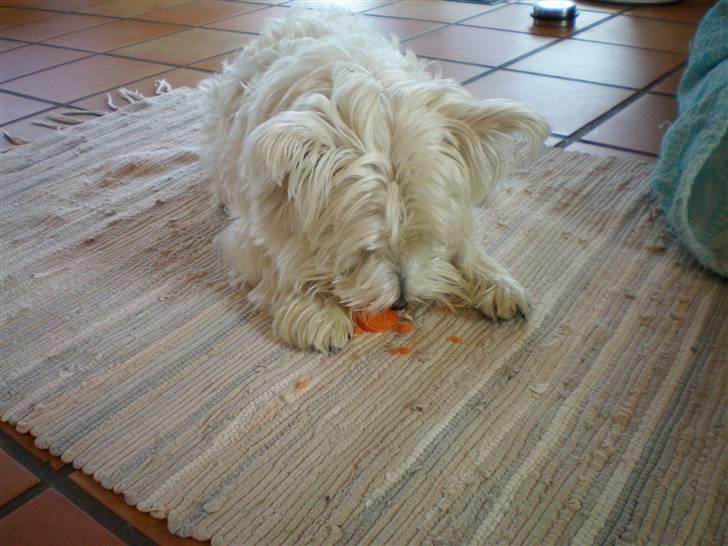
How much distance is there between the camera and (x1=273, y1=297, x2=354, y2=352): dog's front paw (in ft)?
4.52

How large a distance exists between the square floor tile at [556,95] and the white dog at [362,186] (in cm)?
107

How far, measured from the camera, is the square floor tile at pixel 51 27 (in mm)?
4016

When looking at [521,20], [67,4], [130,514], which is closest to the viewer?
[130,514]

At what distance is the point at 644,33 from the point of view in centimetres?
336

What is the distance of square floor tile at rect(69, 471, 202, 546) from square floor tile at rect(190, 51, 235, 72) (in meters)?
2.41

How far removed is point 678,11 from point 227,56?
245 centimetres

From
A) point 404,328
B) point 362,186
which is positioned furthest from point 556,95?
point 362,186

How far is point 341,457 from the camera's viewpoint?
1.14 m

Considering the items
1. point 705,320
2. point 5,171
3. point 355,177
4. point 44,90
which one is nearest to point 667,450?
point 705,320

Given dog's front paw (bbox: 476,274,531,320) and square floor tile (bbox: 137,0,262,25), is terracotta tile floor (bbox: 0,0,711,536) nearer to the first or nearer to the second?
square floor tile (bbox: 137,0,262,25)

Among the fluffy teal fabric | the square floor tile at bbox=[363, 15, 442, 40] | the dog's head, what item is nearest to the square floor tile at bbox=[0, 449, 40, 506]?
the dog's head

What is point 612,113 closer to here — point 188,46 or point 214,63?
point 214,63

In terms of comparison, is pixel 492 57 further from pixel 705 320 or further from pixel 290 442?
pixel 290 442

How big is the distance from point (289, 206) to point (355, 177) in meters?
0.18
